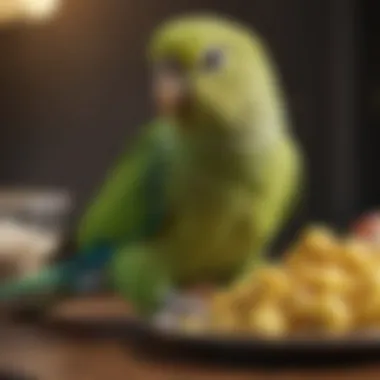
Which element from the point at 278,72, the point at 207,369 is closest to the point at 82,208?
the point at 278,72

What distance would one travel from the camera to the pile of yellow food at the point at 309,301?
0.49m

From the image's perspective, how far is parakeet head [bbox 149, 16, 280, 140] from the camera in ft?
2.04

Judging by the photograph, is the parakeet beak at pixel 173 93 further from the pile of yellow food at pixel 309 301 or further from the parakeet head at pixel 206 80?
the pile of yellow food at pixel 309 301

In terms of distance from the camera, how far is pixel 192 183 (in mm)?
617

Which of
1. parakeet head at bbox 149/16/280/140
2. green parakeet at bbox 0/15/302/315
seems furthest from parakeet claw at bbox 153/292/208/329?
parakeet head at bbox 149/16/280/140

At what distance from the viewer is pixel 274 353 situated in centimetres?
47

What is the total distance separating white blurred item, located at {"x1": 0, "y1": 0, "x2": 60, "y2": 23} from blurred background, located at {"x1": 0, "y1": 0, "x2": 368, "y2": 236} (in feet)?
0.10

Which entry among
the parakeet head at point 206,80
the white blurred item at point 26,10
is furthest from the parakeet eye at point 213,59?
the white blurred item at point 26,10

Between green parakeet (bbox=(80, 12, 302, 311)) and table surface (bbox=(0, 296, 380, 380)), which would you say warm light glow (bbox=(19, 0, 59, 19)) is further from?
table surface (bbox=(0, 296, 380, 380))

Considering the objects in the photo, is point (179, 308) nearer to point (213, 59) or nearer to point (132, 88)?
point (213, 59)

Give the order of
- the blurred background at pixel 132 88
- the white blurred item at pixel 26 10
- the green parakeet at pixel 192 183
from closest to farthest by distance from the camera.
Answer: the green parakeet at pixel 192 183
the white blurred item at pixel 26 10
the blurred background at pixel 132 88

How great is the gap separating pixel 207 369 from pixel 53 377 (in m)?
0.08

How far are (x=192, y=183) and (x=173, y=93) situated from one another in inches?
2.4

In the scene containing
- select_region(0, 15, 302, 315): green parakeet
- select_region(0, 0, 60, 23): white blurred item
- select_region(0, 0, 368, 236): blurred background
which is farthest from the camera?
select_region(0, 0, 368, 236): blurred background
